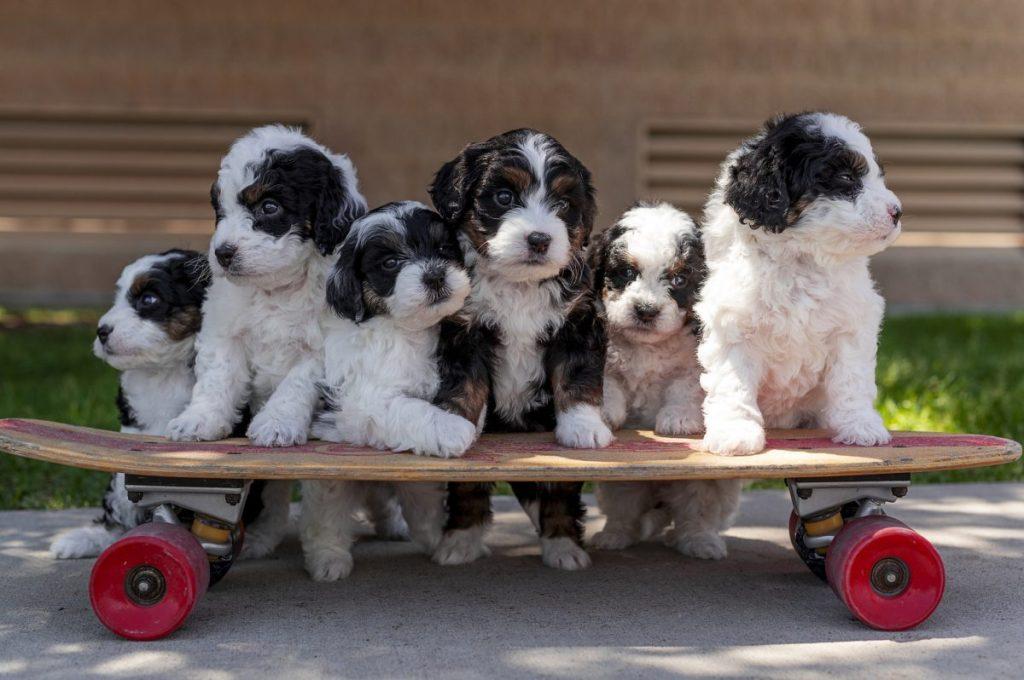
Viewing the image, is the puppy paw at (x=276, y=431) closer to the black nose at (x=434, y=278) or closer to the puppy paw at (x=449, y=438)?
the puppy paw at (x=449, y=438)

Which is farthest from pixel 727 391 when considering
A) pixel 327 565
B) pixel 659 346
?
pixel 327 565

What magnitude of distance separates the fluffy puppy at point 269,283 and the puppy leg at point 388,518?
1019mm

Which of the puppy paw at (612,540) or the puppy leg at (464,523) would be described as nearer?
the puppy leg at (464,523)

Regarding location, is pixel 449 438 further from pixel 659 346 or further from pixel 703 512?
pixel 703 512

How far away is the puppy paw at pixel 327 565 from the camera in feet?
15.2

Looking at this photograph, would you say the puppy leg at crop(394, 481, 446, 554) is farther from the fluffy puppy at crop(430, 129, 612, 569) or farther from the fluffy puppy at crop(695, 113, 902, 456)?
the fluffy puppy at crop(695, 113, 902, 456)

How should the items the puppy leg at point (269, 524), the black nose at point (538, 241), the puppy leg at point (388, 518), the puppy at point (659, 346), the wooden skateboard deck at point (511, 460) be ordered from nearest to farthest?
1. the wooden skateboard deck at point (511, 460)
2. the black nose at point (538, 241)
3. the puppy at point (659, 346)
4. the puppy leg at point (269, 524)
5. the puppy leg at point (388, 518)

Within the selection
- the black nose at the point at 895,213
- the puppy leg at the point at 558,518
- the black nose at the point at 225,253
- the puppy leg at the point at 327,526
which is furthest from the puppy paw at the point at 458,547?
the black nose at the point at 895,213

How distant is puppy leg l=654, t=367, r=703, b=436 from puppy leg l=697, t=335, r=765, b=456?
233 millimetres

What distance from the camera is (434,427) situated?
4016 mm

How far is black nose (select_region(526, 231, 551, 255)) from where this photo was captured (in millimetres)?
3961

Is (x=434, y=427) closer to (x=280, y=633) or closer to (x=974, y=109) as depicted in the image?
(x=280, y=633)

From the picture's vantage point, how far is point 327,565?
15.2ft

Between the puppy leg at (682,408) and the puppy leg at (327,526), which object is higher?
the puppy leg at (682,408)
